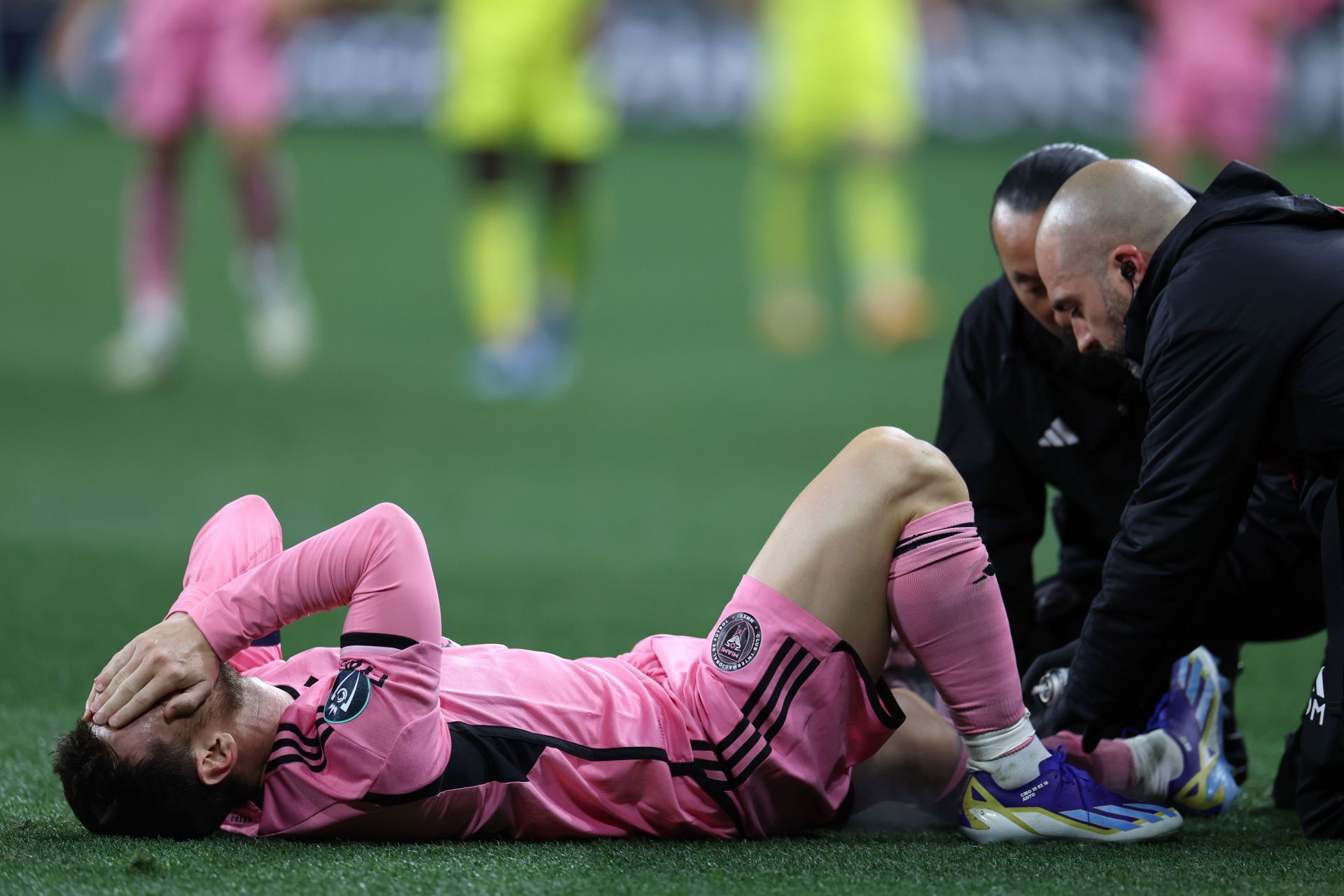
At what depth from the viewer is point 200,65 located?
22.7 feet

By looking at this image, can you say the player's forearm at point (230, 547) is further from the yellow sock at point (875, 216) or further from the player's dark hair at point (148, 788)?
the yellow sock at point (875, 216)

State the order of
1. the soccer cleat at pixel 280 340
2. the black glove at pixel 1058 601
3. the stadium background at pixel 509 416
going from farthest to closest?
the soccer cleat at pixel 280 340 < the black glove at pixel 1058 601 < the stadium background at pixel 509 416

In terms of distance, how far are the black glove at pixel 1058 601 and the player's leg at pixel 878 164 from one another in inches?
188

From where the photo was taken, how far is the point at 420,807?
2041 millimetres

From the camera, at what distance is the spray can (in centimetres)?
241

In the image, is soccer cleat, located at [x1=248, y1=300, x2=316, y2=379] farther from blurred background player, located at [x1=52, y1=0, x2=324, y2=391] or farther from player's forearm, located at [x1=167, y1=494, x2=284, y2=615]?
player's forearm, located at [x1=167, y1=494, x2=284, y2=615]

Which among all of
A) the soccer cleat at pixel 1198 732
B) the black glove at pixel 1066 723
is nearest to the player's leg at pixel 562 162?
the soccer cleat at pixel 1198 732

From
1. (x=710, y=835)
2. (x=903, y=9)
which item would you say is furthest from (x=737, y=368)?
(x=710, y=835)

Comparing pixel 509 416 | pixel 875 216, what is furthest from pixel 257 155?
pixel 875 216

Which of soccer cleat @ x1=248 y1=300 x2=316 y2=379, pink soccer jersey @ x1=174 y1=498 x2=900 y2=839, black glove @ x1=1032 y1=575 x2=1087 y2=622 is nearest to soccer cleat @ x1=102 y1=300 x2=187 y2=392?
soccer cleat @ x1=248 y1=300 x2=316 y2=379

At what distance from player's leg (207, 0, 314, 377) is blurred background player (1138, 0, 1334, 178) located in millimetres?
4968

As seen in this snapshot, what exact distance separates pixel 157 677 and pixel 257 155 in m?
5.36

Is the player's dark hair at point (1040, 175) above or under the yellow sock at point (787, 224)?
above

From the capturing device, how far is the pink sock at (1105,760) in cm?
231
